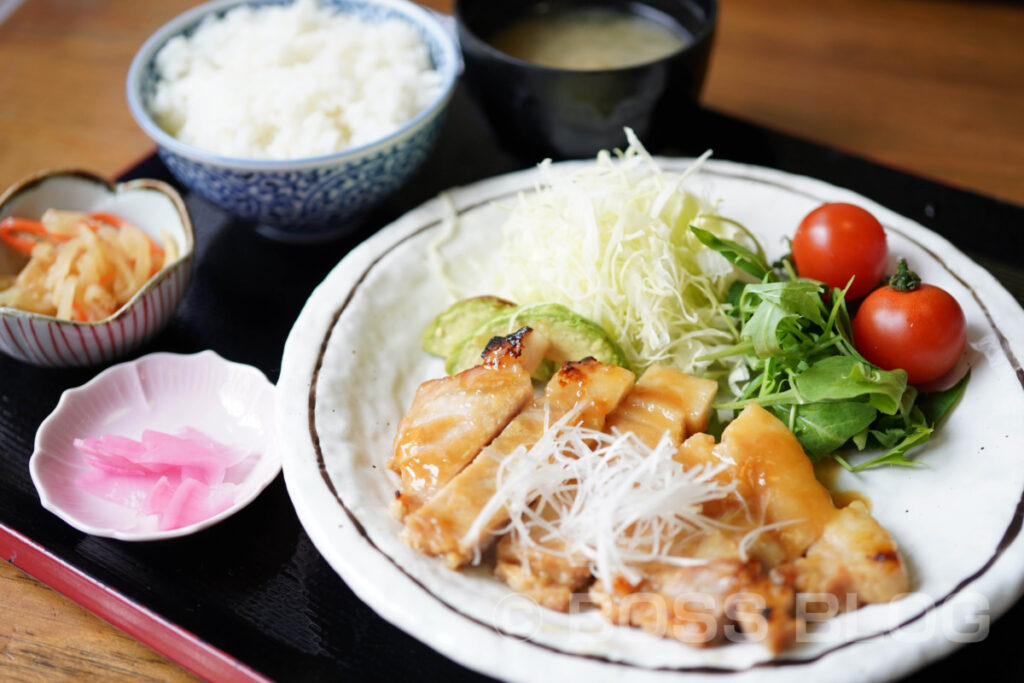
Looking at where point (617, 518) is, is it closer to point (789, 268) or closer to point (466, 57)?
point (789, 268)

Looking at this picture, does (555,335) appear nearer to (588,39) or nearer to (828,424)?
(828,424)

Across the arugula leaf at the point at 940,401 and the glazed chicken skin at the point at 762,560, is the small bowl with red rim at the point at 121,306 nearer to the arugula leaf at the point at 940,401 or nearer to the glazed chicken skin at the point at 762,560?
the glazed chicken skin at the point at 762,560

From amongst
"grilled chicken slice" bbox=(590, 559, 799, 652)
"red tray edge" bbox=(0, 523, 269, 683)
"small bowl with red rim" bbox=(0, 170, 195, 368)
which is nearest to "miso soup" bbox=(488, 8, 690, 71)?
"small bowl with red rim" bbox=(0, 170, 195, 368)

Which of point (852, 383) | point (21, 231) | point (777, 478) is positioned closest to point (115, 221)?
point (21, 231)

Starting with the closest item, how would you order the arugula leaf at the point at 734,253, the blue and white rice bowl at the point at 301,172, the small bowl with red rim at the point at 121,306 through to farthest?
1. the small bowl with red rim at the point at 121,306
2. the arugula leaf at the point at 734,253
3. the blue and white rice bowl at the point at 301,172

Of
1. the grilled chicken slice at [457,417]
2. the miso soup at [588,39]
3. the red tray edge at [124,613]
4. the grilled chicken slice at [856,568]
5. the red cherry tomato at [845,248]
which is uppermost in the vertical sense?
the miso soup at [588,39]

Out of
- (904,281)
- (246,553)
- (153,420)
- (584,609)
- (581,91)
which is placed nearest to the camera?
(584,609)

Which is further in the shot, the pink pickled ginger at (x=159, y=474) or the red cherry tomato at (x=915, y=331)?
the red cherry tomato at (x=915, y=331)

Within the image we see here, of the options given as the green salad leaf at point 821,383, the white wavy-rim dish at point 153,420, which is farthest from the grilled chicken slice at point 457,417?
the green salad leaf at point 821,383
